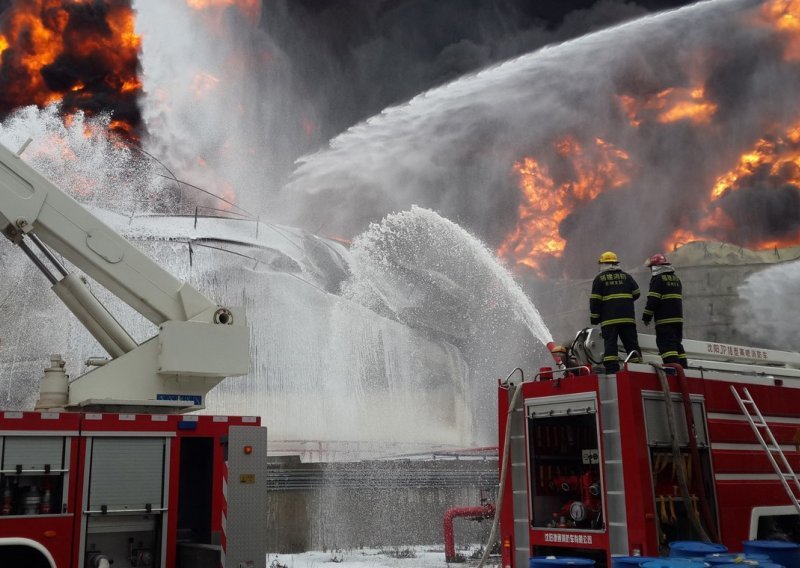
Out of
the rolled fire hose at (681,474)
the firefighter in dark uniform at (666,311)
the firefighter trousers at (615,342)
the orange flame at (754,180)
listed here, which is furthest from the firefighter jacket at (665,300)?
the orange flame at (754,180)

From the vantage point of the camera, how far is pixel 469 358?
119 feet

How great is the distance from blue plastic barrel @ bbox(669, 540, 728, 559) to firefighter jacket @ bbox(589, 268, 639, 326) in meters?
2.62

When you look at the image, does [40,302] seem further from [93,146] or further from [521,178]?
[521,178]

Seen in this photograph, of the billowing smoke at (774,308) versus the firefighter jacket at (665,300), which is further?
the billowing smoke at (774,308)

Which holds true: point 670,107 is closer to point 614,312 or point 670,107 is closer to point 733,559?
point 614,312

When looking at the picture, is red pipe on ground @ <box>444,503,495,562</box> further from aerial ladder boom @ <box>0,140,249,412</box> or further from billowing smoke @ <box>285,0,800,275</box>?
billowing smoke @ <box>285,0,800,275</box>

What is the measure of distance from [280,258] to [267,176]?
7794mm

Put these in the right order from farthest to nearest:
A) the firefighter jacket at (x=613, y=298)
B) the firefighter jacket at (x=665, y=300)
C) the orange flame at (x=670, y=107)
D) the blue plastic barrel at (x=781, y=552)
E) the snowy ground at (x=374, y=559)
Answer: the orange flame at (x=670, y=107), the snowy ground at (x=374, y=559), the firefighter jacket at (x=665, y=300), the firefighter jacket at (x=613, y=298), the blue plastic barrel at (x=781, y=552)

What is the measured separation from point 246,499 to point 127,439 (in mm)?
1291

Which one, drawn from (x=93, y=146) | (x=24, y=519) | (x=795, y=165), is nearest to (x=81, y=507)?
(x=24, y=519)

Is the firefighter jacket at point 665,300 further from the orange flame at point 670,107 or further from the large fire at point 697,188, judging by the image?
the orange flame at point 670,107

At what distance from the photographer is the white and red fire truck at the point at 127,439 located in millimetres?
6875

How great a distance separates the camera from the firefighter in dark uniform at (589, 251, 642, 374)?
8.49 m

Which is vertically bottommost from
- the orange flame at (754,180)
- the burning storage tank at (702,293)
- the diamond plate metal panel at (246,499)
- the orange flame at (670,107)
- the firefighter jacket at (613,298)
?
the diamond plate metal panel at (246,499)
